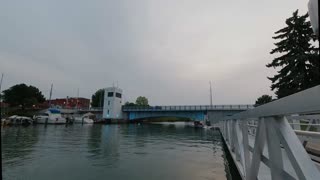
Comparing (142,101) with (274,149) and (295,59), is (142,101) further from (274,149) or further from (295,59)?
(274,149)

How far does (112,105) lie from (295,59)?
60414 millimetres

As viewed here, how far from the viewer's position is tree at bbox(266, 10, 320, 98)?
1847 cm

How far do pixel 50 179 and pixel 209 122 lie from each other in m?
52.7

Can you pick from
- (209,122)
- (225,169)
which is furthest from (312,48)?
(209,122)

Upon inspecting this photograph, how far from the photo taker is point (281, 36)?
20.9m

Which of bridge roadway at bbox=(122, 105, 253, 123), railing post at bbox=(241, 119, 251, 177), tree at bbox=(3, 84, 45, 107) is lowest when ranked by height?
railing post at bbox=(241, 119, 251, 177)

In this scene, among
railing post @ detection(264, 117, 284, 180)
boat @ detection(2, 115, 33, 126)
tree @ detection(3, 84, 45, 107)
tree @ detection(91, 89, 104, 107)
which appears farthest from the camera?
tree @ detection(91, 89, 104, 107)

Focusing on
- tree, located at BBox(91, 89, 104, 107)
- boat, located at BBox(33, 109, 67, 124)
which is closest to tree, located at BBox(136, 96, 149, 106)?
tree, located at BBox(91, 89, 104, 107)

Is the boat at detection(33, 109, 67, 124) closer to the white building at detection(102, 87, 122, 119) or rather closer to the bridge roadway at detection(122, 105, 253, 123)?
the white building at detection(102, 87, 122, 119)

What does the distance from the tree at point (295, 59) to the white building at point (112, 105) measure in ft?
187

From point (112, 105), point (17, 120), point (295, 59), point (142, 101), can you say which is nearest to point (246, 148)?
point (295, 59)

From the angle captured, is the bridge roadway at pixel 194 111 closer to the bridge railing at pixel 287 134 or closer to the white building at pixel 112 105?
the white building at pixel 112 105

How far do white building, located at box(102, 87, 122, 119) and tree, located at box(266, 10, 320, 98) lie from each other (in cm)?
5714

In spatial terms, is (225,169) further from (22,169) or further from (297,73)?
(297,73)
